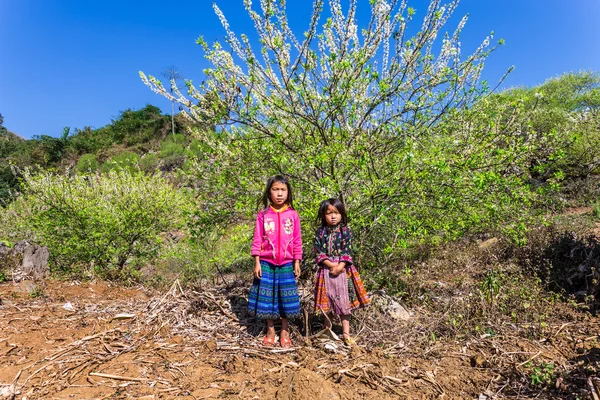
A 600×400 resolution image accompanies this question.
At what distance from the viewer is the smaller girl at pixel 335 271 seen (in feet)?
11.3

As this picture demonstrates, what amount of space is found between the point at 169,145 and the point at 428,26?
79.9 ft

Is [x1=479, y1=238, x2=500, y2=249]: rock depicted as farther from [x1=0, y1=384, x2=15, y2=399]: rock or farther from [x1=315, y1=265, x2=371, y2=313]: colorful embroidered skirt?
[x1=0, y1=384, x2=15, y2=399]: rock

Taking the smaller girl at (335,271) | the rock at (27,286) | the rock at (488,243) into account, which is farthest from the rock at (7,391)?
the rock at (488,243)

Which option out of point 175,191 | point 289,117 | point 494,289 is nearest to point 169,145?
point 175,191

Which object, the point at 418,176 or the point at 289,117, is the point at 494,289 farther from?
the point at 289,117

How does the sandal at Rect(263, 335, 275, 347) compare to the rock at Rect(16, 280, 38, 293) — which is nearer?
the sandal at Rect(263, 335, 275, 347)

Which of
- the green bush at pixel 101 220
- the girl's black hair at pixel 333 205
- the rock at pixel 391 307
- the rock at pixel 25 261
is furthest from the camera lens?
the green bush at pixel 101 220

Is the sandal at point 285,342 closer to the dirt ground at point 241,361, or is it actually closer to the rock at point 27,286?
Result: the dirt ground at point 241,361

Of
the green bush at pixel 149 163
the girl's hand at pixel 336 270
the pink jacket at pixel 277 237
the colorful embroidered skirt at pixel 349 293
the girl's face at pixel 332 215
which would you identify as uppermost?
the green bush at pixel 149 163

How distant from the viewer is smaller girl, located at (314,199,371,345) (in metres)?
3.46

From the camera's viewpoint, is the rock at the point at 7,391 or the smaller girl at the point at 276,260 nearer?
the rock at the point at 7,391

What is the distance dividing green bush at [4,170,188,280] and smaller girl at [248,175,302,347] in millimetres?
3829

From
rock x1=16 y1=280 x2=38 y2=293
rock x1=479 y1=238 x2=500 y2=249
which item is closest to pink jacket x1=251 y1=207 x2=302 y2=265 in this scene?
rock x1=16 y1=280 x2=38 y2=293

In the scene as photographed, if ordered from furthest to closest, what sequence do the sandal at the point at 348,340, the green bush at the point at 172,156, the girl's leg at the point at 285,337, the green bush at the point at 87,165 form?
1. the green bush at the point at 87,165
2. the green bush at the point at 172,156
3. the girl's leg at the point at 285,337
4. the sandal at the point at 348,340
